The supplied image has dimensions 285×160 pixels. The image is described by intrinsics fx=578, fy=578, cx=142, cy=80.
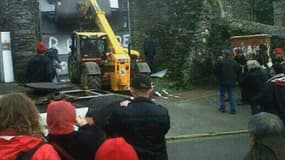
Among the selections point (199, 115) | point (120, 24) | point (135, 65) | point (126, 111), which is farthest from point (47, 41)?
point (126, 111)

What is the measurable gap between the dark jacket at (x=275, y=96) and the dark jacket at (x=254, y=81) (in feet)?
13.4

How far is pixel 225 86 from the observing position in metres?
16.3

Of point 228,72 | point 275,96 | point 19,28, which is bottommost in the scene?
point 228,72

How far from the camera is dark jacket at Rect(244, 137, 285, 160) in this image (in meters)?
3.64

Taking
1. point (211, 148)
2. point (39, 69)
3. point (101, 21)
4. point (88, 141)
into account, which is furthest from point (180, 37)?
point (88, 141)

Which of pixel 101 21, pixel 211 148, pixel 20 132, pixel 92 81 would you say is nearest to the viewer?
pixel 20 132

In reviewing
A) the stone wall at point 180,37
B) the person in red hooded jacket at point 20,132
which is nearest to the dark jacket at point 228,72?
the stone wall at point 180,37

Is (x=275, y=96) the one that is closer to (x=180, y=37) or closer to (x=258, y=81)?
(x=258, y=81)

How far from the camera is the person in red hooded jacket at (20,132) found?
3703 mm

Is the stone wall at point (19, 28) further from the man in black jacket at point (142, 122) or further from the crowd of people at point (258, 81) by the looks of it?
the man in black jacket at point (142, 122)

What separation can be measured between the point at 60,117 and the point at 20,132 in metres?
0.66

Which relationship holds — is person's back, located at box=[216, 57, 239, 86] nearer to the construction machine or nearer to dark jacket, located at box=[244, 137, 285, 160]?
the construction machine

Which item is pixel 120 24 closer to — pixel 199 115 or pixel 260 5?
pixel 260 5

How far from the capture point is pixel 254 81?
1226cm
